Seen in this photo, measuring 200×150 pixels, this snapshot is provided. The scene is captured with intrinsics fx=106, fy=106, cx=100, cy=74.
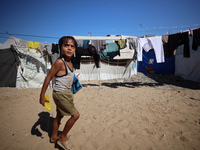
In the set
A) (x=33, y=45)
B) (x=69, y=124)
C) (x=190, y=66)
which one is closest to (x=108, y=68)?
(x=33, y=45)

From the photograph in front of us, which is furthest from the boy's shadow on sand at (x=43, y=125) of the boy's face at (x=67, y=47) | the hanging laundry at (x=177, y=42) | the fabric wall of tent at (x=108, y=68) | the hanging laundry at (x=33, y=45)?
the fabric wall of tent at (x=108, y=68)

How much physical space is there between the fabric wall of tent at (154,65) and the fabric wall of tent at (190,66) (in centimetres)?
98

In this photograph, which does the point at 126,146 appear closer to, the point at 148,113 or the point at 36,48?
the point at 148,113

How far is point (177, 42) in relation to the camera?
5457 millimetres

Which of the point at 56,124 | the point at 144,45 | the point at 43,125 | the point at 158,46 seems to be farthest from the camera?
the point at 144,45

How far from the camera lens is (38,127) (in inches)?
93.8

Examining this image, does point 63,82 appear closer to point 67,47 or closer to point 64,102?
point 64,102

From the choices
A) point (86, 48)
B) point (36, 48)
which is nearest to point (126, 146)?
point (86, 48)

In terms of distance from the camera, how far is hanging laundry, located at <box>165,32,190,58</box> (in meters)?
5.33

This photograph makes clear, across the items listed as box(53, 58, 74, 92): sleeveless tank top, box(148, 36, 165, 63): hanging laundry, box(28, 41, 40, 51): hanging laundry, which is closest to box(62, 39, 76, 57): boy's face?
box(53, 58, 74, 92): sleeveless tank top

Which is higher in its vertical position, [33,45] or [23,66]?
[33,45]

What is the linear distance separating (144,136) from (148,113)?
1132 millimetres

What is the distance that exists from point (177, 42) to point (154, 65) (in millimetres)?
9225

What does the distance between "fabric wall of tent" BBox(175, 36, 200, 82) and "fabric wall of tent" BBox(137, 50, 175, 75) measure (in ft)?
3.20
